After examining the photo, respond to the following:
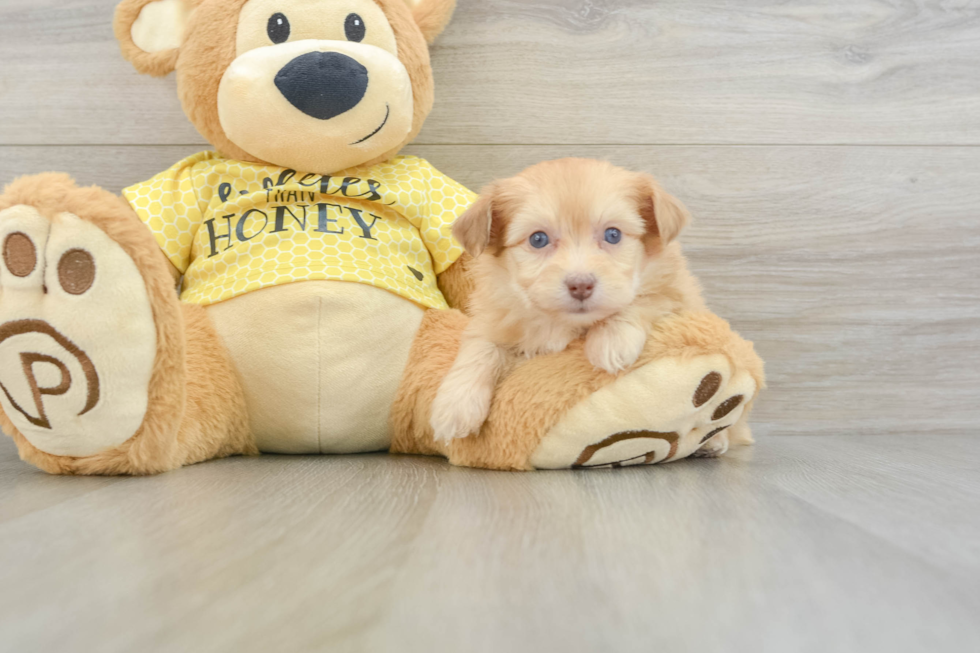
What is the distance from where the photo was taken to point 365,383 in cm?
121

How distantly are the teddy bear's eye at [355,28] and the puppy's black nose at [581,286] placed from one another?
62 centimetres

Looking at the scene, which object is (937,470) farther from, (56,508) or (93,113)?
(93,113)

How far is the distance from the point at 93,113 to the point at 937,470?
69.3 inches

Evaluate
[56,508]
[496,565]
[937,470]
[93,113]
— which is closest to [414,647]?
[496,565]

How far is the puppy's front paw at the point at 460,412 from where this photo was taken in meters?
Result: 1.05

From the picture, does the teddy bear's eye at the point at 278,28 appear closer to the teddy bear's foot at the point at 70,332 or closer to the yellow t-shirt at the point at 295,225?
the yellow t-shirt at the point at 295,225

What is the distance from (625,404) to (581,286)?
0.59ft

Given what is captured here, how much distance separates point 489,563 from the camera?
2.05 feet

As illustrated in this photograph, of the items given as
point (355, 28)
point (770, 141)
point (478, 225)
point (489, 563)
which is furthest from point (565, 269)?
point (770, 141)

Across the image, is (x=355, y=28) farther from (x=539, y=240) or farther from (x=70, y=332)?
(x=70, y=332)

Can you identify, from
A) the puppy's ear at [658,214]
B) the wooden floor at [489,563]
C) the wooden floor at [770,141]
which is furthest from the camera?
the wooden floor at [770,141]

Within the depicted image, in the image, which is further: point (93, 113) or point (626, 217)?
point (93, 113)

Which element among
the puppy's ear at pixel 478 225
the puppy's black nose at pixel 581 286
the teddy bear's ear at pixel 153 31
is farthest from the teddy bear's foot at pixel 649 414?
the teddy bear's ear at pixel 153 31

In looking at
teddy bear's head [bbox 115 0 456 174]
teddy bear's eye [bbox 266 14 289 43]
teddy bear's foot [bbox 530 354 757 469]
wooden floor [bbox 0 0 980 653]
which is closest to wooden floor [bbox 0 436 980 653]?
teddy bear's foot [bbox 530 354 757 469]
